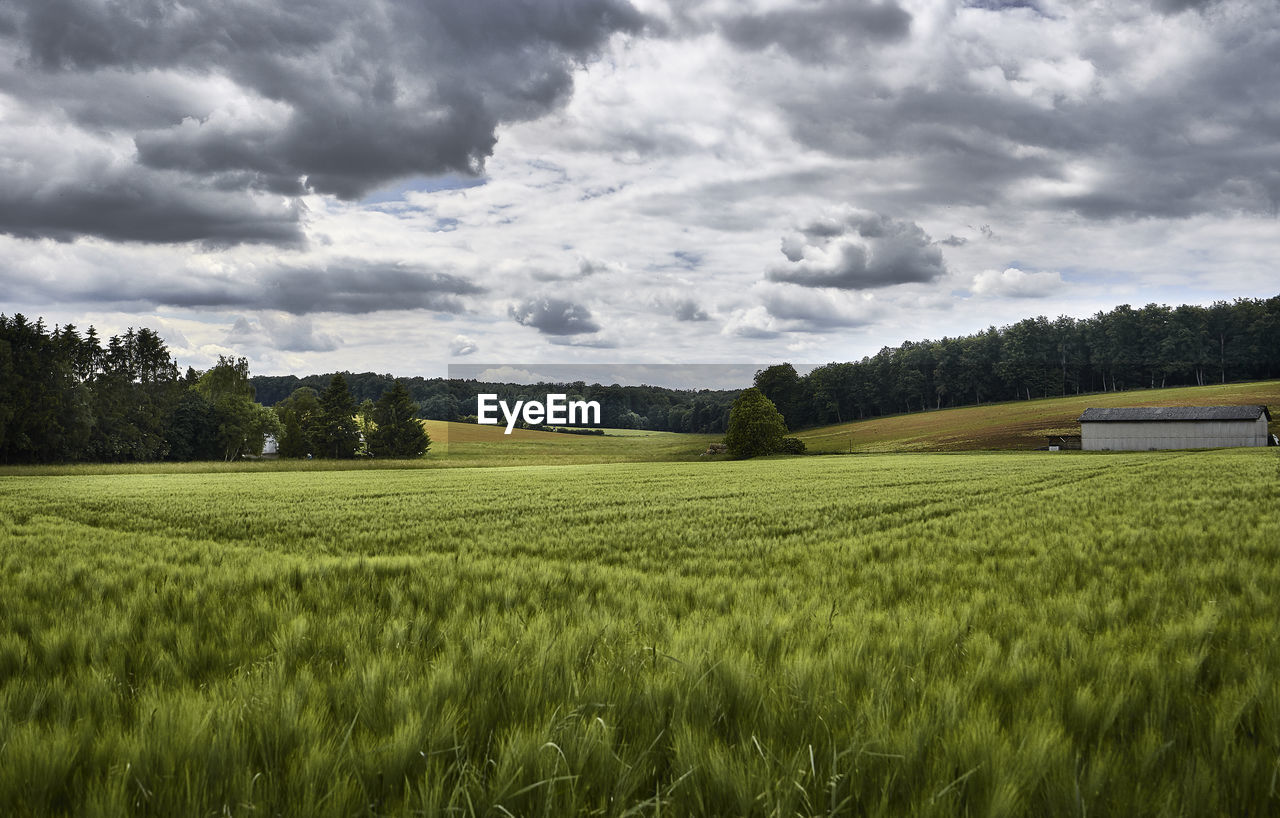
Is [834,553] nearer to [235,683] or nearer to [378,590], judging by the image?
[378,590]

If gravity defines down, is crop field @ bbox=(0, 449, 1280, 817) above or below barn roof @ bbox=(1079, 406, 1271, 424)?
above

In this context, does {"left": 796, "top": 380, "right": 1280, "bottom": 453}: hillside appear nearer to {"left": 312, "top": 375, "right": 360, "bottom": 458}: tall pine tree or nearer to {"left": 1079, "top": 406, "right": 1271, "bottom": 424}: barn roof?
{"left": 1079, "top": 406, "right": 1271, "bottom": 424}: barn roof

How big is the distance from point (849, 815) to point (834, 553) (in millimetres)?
7967

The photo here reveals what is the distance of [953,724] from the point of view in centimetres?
256

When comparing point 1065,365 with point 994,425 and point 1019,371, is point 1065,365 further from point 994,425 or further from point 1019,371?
point 994,425

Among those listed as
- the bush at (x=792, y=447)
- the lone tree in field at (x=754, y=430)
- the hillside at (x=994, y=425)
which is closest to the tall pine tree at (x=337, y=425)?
the lone tree in field at (x=754, y=430)

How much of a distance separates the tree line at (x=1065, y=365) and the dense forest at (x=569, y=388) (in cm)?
31

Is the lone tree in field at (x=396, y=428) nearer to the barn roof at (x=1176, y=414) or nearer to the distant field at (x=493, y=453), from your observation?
the distant field at (x=493, y=453)

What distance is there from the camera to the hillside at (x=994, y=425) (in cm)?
9225

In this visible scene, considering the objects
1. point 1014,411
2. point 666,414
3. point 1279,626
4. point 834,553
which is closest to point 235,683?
point 1279,626

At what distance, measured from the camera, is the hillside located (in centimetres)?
9225

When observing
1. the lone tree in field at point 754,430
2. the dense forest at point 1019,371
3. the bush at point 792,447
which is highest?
the dense forest at point 1019,371

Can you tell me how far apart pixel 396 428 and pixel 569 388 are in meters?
52.2

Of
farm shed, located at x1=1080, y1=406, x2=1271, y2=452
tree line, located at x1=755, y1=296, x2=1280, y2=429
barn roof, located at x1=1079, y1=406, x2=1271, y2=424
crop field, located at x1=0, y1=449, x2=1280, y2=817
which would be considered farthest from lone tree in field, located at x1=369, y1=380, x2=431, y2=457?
crop field, located at x1=0, y1=449, x2=1280, y2=817
